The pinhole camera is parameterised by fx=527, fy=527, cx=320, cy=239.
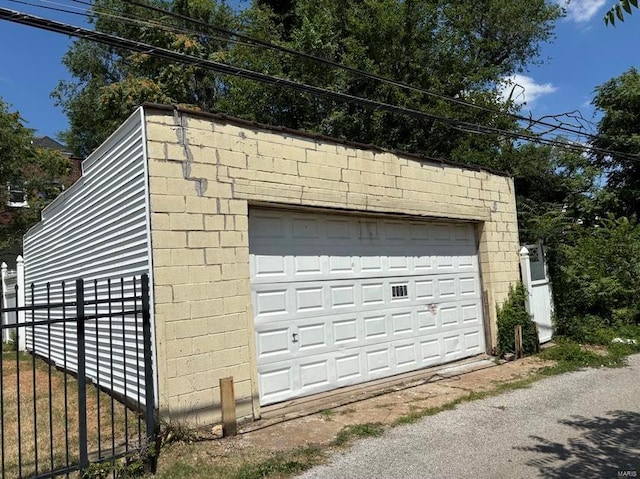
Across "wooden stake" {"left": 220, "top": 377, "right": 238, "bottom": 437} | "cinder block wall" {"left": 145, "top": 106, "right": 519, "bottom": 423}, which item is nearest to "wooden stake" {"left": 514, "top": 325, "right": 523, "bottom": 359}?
"cinder block wall" {"left": 145, "top": 106, "right": 519, "bottom": 423}

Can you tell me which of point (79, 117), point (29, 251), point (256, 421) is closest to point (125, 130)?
point (256, 421)

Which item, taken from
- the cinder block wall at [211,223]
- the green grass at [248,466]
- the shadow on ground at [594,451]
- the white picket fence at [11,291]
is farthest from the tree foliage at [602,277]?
the white picket fence at [11,291]

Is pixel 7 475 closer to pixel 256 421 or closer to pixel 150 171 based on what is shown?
pixel 256 421

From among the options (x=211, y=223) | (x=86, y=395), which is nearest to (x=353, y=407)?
(x=211, y=223)

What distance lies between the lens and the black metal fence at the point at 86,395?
430 centimetres

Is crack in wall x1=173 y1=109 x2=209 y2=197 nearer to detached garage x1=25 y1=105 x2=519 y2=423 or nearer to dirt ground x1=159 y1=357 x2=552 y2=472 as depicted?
detached garage x1=25 y1=105 x2=519 y2=423

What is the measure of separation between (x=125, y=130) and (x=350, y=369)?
4434 millimetres

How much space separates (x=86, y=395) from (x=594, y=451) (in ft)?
18.4

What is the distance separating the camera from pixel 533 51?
2094 centimetres

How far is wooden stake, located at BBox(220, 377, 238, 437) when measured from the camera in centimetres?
566

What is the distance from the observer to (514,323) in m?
9.82

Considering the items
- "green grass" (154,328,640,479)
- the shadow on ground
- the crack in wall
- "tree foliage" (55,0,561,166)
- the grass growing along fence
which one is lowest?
the shadow on ground

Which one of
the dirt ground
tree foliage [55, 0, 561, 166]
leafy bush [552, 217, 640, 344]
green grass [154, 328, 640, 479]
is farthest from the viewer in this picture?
tree foliage [55, 0, 561, 166]

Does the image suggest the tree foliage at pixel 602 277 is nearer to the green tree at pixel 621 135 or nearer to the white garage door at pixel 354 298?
the white garage door at pixel 354 298
